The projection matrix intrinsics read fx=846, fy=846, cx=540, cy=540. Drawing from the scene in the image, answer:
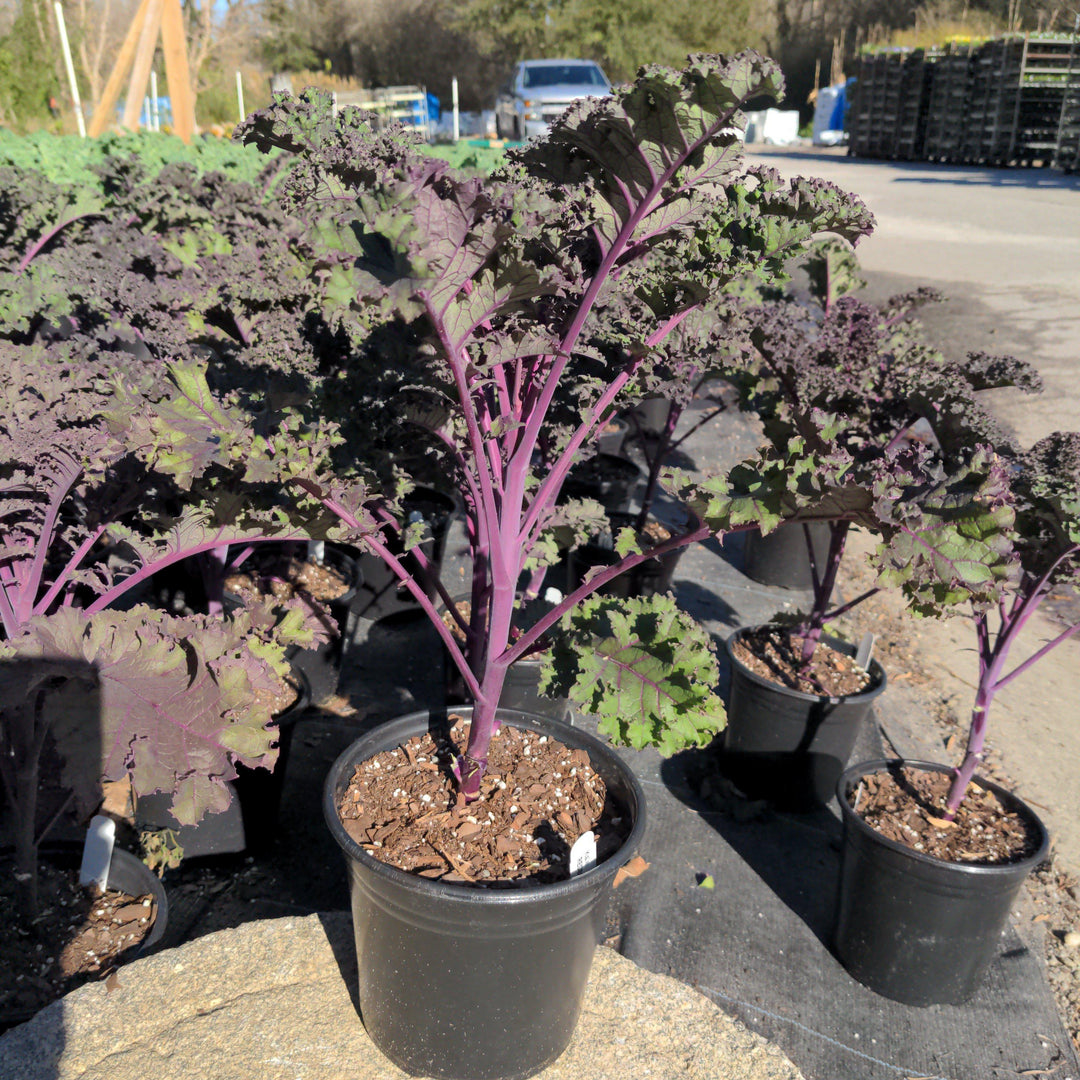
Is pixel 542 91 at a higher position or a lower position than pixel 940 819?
higher

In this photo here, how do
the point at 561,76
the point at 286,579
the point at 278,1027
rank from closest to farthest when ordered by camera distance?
the point at 278,1027
the point at 286,579
the point at 561,76

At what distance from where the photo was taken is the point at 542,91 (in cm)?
2103

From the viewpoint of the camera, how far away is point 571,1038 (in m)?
1.98

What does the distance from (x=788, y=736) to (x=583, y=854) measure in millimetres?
1592

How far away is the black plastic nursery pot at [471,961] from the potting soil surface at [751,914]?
0.75 m

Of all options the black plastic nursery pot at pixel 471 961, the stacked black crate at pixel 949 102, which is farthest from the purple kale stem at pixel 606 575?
the stacked black crate at pixel 949 102

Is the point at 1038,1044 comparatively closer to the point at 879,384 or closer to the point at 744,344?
the point at 879,384

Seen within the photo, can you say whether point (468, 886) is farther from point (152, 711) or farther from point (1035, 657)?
point (1035, 657)

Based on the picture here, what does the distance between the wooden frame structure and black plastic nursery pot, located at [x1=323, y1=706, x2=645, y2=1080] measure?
1483 cm

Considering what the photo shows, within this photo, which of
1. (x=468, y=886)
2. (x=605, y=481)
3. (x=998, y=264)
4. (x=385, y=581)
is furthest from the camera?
(x=998, y=264)

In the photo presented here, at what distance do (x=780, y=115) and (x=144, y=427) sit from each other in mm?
56471

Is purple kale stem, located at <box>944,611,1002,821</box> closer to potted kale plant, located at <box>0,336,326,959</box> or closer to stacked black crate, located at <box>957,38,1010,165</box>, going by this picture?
potted kale plant, located at <box>0,336,326,959</box>

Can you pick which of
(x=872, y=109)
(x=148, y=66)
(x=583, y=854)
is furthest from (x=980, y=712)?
(x=872, y=109)

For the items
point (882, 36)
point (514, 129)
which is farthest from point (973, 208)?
point (882, 36)
